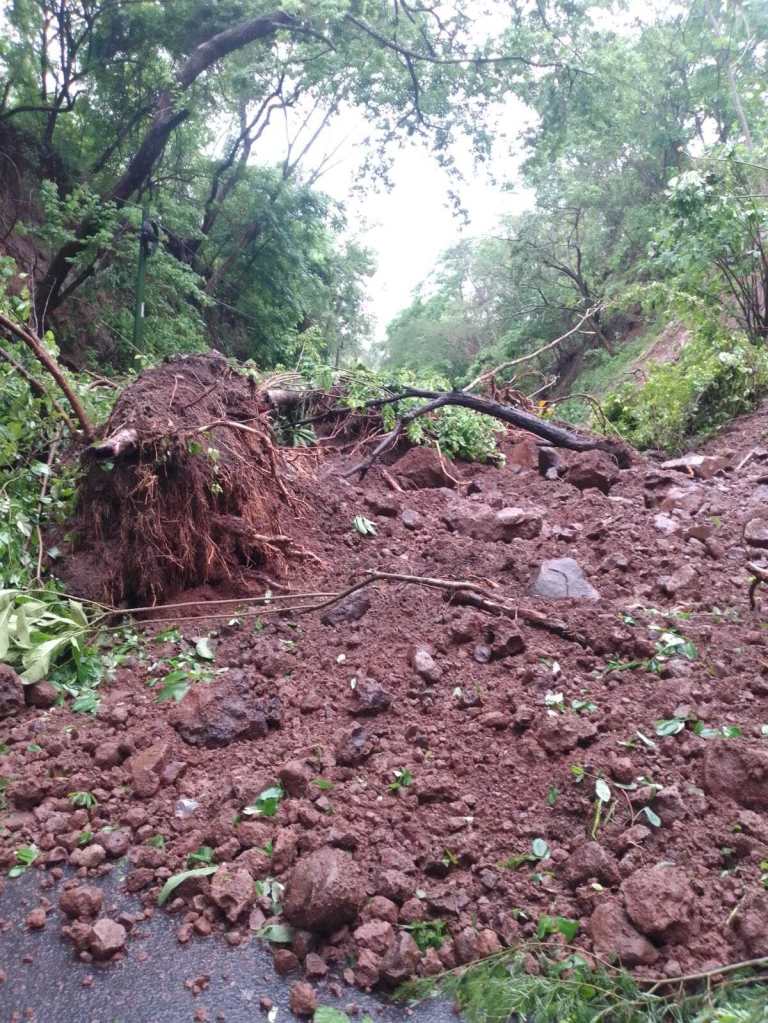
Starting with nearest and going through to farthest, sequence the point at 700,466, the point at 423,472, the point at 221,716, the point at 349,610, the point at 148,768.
Result: 1. the point at 148,768
2. the point at 221,716
3. the point at 349,610
4. the point at 700,466
5. the point at 423,472

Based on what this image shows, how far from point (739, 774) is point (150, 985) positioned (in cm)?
143

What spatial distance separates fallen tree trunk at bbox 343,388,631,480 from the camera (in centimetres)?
536

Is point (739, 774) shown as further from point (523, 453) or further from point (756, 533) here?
point (523, 453)

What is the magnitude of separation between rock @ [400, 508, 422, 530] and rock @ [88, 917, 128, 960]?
265 centimetres

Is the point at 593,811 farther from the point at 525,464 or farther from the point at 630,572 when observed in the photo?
the point at 525,464

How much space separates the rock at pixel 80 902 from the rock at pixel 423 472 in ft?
11.9

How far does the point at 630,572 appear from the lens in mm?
3113

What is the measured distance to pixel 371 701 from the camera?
88.5 inches

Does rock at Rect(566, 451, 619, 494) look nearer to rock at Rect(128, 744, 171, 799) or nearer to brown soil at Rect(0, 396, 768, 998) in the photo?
brown soil at Rect(0, 396, 768, 998)

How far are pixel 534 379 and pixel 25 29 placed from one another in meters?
12.5

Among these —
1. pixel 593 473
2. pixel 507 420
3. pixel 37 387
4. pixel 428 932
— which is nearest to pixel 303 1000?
pixel 428 932

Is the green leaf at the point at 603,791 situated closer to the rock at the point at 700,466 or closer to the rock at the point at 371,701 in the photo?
the rock at the point at 371,701

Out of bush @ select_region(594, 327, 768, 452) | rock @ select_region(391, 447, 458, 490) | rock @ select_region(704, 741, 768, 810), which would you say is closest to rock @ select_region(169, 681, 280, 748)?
rock @ select_region(704, 741, 768, 810)

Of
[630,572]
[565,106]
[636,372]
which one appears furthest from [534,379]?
[630,572]
